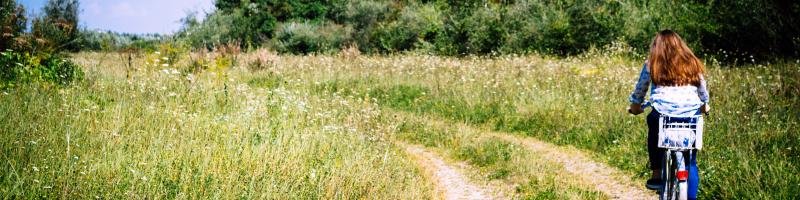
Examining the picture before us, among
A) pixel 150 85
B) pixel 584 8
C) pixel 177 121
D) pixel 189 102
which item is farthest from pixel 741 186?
pixel 584 8

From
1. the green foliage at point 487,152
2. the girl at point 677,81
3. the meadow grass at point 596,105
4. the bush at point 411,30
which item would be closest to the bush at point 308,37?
the bush at point 411,30

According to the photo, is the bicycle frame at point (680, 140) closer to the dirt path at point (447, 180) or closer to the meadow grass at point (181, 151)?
the dirt path at point (447, 180)

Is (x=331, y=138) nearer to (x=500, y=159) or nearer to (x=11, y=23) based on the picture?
(x=500, y=159)

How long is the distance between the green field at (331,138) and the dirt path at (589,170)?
198mm

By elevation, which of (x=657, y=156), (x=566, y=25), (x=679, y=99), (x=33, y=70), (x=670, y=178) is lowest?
(x=670, y=178)

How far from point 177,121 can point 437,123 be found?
5.37m

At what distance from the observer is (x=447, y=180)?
283 inches

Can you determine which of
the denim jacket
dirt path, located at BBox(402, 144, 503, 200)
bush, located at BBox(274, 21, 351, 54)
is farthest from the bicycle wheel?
bush, located at BBox(274, 21, 351, 54)

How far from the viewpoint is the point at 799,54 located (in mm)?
14914

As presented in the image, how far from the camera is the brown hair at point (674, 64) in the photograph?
15.0 ft

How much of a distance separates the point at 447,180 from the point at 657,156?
2764 mm

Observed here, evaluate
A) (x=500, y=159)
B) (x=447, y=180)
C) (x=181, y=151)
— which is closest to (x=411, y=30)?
(x=500, y=159)

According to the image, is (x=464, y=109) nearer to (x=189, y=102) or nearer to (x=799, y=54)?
(x=189, y=102)

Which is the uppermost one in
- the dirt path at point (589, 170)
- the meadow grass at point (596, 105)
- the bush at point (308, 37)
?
the bush at point (308, 37)
